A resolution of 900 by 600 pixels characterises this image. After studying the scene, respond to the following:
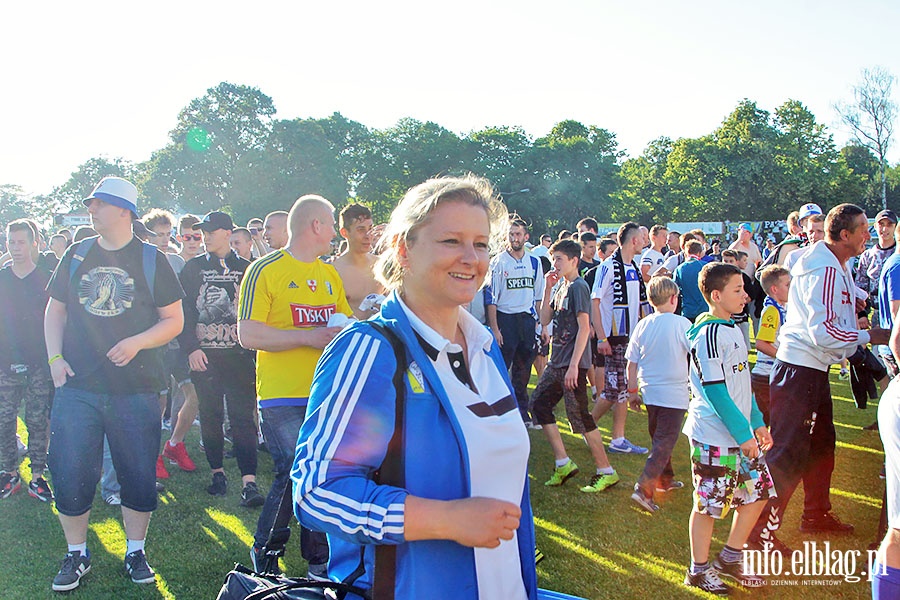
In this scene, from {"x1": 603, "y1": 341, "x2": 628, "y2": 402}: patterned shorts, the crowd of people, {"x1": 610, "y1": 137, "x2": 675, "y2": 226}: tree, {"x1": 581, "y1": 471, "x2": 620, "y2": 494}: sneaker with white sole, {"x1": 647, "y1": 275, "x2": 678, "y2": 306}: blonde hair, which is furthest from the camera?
{"x1": 610, "y1": 137, "x2": 675, "y2": 226}: tree

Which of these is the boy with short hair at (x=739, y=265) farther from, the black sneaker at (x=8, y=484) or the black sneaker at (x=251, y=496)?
the black sneaker at (x=8, y=484)

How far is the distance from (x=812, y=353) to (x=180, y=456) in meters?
5.74

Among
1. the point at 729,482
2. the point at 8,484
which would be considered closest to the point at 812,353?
the point at 729,482

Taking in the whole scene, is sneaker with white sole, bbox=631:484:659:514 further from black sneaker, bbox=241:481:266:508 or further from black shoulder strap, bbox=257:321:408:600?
black shoulder strap, bbox=257:321:408:600

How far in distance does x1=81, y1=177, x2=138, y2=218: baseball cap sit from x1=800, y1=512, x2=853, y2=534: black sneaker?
516 centimetres

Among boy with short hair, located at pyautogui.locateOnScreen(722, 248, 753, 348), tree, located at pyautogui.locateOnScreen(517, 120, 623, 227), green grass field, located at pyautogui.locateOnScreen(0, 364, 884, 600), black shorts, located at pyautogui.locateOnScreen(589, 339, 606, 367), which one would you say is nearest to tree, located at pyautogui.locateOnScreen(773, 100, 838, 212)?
tree, located at pyautogui.locateOnScreen(517, 120, 623, 227)

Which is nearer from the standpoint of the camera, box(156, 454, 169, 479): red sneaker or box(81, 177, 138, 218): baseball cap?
box(81, 177, 138, 218): baseball cap

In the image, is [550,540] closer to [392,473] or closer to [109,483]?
[392,473]

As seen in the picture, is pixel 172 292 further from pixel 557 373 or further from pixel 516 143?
pixel 516 143

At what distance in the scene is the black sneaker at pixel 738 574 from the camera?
4.02 meters

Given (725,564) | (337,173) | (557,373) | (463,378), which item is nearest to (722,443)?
(725,564)

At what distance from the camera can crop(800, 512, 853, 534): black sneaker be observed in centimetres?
474

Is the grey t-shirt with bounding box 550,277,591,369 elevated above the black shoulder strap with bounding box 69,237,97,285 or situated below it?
below

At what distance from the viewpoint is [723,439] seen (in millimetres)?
3859
